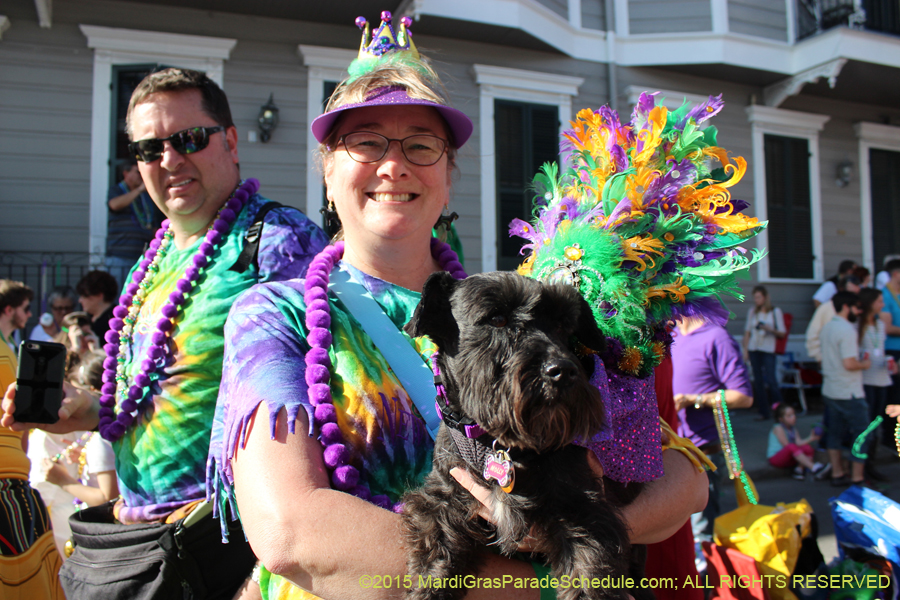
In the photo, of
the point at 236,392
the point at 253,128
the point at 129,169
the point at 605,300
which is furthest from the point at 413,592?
the point at 253,128

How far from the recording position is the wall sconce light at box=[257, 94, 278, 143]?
823 cm

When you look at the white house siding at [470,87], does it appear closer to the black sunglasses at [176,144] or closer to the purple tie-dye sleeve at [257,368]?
the black sunglasses at [176,144]

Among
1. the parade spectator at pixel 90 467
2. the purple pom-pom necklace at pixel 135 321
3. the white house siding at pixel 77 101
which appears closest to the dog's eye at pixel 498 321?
the purple pom-pom necklace at pixel 135 321

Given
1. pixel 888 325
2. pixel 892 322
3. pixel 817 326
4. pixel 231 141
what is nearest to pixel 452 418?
pixel 231 141

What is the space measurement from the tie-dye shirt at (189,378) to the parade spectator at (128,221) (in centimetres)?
564

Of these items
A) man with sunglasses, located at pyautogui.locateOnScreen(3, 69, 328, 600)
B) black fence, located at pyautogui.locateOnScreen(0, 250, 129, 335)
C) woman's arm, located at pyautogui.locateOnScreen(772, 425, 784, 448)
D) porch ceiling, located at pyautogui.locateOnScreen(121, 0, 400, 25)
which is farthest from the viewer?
porch ceiling, located at pyautogui.locateOnScreen(121, 0, 400, 25)

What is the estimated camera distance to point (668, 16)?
1079 cm

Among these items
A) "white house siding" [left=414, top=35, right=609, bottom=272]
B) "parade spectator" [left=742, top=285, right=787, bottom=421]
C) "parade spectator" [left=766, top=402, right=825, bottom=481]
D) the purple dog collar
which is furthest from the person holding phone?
"parade spectator" [left=742, top=285, right=787, bottom=421]

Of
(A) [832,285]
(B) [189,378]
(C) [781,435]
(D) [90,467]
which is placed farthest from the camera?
(A) [832,285]

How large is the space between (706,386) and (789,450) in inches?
166

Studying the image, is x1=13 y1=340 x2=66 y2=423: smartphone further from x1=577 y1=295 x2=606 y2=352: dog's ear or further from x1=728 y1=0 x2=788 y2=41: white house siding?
x1=728 y1=0 x2=788 y2=41: white house siding

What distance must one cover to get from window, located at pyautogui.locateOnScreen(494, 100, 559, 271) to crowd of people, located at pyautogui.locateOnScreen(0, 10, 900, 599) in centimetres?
731

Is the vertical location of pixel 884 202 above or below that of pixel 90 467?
above

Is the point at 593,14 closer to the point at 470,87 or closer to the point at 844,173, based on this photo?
the point at 470,87
